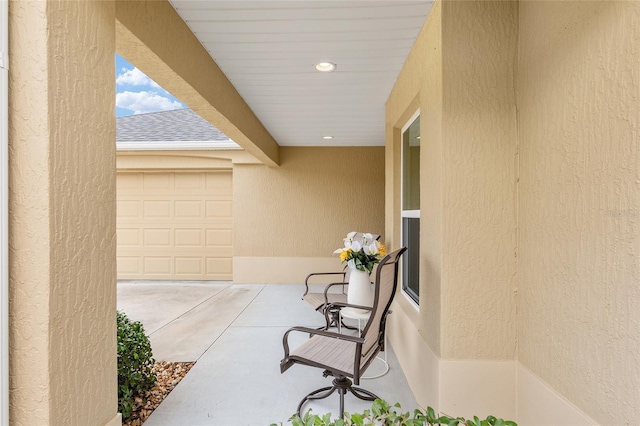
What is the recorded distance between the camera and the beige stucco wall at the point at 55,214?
943mm

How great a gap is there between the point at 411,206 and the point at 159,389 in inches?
99.7

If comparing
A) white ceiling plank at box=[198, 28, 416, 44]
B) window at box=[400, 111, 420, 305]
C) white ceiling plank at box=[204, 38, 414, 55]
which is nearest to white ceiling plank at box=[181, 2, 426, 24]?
white ceiling plank at box=[198, 28, 416, 44]

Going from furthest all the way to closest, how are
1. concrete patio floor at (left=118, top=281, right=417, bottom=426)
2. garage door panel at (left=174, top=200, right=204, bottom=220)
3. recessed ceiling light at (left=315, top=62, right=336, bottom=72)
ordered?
garage door panel at (left=174, top=200, right=204, bottom=220)
recessed ceiling light at (left=315, top=62, right=336, bottom=72)
concrete patio floor at (left=118, top=281, right=417, bottom=426)

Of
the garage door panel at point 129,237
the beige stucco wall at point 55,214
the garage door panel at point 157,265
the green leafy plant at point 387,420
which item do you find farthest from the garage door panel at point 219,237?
the green leafy plant at point 387,420

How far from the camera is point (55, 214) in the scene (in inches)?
38.5

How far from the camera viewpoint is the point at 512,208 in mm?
1742

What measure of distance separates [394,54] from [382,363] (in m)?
2.55

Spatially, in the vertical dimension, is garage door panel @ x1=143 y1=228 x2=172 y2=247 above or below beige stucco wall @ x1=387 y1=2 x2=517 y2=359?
below

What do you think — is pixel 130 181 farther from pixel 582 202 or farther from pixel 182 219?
pixel 582 202

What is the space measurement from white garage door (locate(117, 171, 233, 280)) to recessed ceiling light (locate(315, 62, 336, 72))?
4099 millimetres

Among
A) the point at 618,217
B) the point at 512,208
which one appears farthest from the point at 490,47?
the point at 618,217

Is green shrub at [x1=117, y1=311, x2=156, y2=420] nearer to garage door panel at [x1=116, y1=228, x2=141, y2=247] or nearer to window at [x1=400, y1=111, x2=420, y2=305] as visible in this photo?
window at [x1=400, y1=111, x2=420, y2=305]

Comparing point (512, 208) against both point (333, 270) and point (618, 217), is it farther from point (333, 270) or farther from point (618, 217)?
point (333, 270)

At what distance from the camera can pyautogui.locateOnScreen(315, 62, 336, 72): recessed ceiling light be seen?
2648mm
